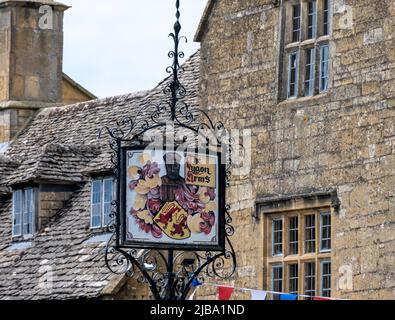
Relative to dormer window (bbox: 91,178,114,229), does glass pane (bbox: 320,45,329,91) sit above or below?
above

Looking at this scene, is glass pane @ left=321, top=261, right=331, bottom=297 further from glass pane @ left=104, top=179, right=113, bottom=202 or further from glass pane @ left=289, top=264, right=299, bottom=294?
glass pane @ left=104, top=179, right=113, bottom=202

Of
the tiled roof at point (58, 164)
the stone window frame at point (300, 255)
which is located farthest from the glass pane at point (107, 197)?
the stone window frame at point (300, 255)

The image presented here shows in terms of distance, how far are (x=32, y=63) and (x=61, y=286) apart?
10.6 meters

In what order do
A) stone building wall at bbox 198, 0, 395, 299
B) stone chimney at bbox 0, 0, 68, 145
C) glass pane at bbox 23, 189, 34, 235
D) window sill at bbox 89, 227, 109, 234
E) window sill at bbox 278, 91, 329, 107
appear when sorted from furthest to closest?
stone chimney at bbox 0, 0, 68, 145
glass pane at bbox 23, 189, 34, 235
window sill at bbox 89, 227, 109, 234
window sill at bbox 278, 91, 329, 107
stone building wall at bbox 198, 0, 395, 299

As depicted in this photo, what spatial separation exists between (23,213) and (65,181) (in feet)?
3.21

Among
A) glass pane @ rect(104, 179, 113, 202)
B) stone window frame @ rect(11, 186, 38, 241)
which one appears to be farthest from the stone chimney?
glass pane @ rect(104, 179, 113, 202)

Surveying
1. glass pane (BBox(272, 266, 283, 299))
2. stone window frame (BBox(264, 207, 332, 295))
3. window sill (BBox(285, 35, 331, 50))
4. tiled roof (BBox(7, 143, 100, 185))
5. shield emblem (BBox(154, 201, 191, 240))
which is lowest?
glass pane (BBox(272, 266, 283, 299))

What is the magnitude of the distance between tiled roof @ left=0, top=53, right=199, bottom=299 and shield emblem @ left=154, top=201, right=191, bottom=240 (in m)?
7.33

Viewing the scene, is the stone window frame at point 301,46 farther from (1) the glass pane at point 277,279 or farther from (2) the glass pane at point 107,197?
(2) the glass pane at point 107,197

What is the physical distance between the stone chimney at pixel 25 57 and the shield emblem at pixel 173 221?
705 inches

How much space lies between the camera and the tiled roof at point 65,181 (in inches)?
1280

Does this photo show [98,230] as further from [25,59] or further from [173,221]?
[173,221]

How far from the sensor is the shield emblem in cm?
2358
